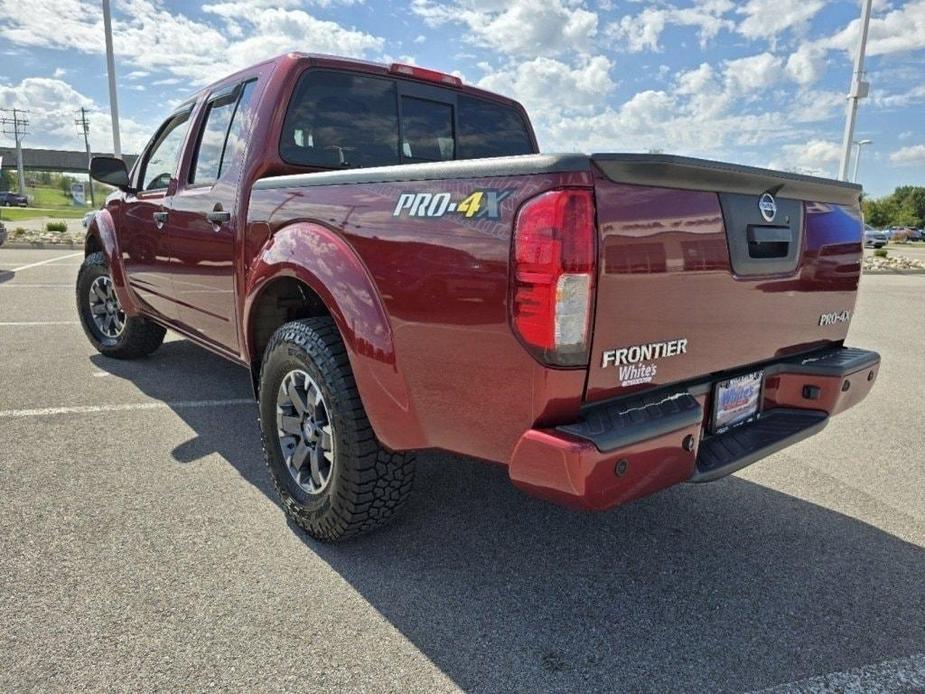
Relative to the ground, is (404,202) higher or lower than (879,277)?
higher

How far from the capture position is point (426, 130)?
3738mm

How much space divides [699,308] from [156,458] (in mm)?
2859

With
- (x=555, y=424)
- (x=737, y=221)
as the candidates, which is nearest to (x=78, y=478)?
(x=555, y=424)

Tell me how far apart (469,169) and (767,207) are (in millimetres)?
1137

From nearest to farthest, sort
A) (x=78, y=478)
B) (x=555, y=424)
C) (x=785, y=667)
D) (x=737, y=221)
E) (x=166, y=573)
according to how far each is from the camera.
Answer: (x=555, y=424) < (x=785, y=667) < (x=737, y=221) < (x=166, y=573) < (x=78, y=478)

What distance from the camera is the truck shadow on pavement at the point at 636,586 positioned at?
6.68 feet

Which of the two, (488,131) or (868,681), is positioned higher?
(488,131)

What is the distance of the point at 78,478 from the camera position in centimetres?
320

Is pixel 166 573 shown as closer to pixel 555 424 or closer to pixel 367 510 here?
pixel 367 510

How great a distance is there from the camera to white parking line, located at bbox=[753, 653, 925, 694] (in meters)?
1.92

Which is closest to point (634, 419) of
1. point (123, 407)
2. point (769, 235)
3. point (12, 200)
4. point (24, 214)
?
point (769, 235)

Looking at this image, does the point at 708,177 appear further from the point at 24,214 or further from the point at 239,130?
the point at 24,214

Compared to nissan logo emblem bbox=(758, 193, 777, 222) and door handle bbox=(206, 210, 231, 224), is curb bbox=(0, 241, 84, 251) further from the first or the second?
nissan logo emblem bbox=(758, 193, 777, 222)

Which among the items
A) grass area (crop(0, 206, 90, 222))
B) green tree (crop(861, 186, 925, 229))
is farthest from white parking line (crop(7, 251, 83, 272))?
green tree (crop(861, 186, 925, 229))
